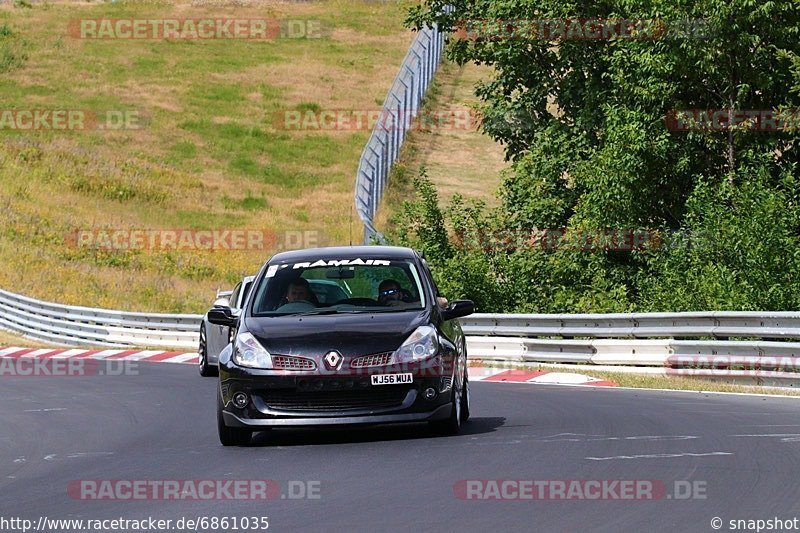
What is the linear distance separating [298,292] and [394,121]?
43682mm

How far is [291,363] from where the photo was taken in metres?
10.8

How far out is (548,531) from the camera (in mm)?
7102

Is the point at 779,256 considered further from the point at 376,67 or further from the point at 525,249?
the point at 376,67

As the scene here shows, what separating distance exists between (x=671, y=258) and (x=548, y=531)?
19.9 metres

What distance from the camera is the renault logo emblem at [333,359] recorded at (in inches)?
421

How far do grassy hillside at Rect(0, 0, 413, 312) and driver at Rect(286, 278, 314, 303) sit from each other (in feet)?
115
